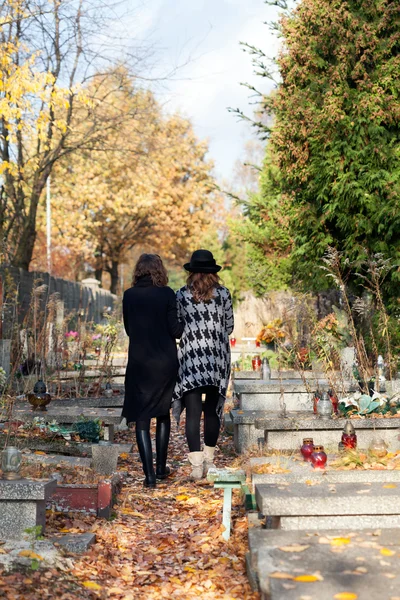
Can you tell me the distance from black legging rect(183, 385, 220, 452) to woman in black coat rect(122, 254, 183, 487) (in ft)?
0.60

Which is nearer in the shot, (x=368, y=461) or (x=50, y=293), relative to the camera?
(x=368, y=461)

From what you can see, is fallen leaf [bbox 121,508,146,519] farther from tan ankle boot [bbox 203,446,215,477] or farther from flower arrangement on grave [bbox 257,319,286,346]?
flower arrangement on grave [bbox 257,319,286,346]

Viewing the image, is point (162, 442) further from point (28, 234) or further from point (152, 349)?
point (28, 234)

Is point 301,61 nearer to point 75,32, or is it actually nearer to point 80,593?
point 75,32

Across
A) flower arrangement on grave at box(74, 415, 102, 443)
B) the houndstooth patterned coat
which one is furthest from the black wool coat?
flower arrangement on grave at box(74, 415, 102, 443)

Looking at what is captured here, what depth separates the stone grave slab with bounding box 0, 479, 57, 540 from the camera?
5.07m

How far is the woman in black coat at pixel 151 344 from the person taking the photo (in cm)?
717

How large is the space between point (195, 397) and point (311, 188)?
234 inches

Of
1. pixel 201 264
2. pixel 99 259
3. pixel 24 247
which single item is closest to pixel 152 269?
pixel 201 264

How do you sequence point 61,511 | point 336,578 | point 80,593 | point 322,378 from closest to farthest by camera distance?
point 336,578, point 80,593, point 61,511, point 322,378

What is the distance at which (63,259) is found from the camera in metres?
38.8

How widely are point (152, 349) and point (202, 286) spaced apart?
2.20 feet

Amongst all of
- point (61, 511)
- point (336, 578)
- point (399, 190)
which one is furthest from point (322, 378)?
point (336, 578)

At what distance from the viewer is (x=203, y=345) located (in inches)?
289
